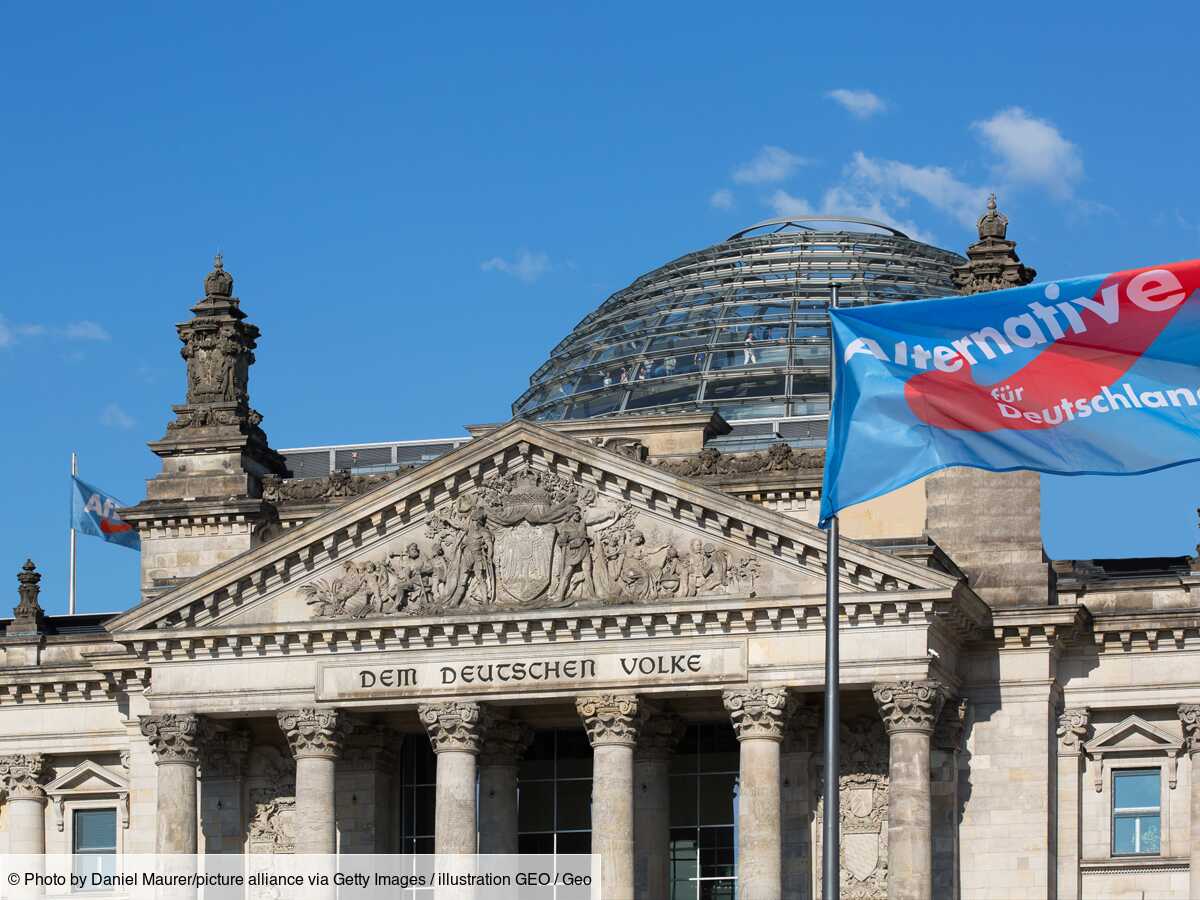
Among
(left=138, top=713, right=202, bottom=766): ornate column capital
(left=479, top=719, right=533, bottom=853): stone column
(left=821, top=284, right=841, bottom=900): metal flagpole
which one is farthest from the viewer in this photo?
(left=479, top=719, right=533, bottom=853): stone column

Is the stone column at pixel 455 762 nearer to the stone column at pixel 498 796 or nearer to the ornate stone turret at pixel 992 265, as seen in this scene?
the stone column at pixel 498 796

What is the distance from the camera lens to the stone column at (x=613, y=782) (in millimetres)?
68688

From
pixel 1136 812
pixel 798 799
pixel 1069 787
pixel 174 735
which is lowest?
pixel 1136 812

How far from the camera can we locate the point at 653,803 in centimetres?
7225

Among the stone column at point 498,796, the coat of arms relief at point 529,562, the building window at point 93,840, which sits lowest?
the building window at point 93,840

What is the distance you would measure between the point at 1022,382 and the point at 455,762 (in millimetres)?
28450

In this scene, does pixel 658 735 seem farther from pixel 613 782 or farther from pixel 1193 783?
pixel 1193 783

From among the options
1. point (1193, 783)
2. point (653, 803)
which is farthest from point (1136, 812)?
point (653, 803)

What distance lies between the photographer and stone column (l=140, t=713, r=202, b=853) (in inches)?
2832

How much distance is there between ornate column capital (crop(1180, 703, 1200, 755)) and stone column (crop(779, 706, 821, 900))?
8.58 meters

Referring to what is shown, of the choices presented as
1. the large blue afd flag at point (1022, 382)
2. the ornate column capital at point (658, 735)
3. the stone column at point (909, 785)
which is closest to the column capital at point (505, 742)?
the ornate column capital at point (658, 735)

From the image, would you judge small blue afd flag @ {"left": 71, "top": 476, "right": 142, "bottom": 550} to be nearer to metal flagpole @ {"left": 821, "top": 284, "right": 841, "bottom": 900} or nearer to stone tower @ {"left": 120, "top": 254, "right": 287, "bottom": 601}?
stone tower @ {"left": 120, "top": 254, "right": 287, "bottom": 601}

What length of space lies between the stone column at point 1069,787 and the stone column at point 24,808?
1055 inches

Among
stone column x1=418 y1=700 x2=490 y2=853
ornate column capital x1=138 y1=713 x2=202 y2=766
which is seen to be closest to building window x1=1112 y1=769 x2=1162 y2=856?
stone column x1=418 y1=700 x2=490 y2=853
